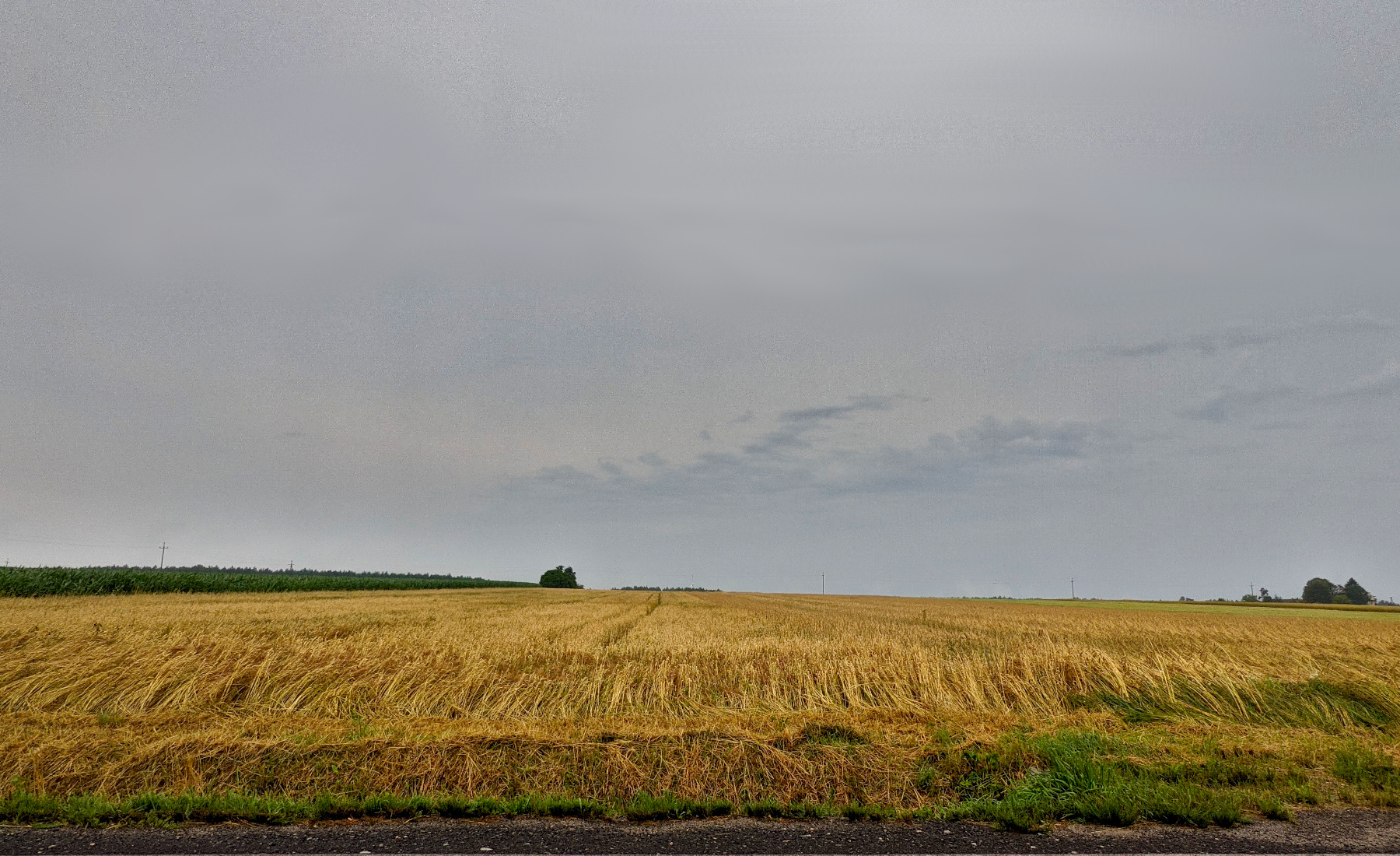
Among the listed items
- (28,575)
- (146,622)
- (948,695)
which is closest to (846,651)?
(948,695)

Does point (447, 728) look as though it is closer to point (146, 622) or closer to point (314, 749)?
point (314, 749)

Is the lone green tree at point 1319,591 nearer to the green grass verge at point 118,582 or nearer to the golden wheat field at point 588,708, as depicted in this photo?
the golden wheat field at point 588,708

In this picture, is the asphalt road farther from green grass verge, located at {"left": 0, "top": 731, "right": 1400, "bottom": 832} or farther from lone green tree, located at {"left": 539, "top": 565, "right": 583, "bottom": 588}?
lone green tree, located at {"left": 539, "top": 565, "right": 583, "bottom": 588}

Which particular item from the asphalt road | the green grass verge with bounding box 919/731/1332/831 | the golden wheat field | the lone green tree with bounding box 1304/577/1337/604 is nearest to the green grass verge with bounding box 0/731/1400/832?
the green grass verge with bounding box 919/731/1332/831

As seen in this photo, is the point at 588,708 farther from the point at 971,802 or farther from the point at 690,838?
the point at 971,802

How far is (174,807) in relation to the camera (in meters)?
8.05

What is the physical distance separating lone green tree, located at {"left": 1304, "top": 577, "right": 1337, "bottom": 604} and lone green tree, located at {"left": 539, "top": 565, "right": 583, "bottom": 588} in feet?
597

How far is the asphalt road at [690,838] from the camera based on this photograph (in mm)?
7207

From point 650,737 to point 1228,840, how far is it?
21.5 feet

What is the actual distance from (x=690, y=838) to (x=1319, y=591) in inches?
9408

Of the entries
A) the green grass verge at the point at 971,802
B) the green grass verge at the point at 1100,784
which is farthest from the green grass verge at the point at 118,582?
the green grass verge at the point at 1100,784

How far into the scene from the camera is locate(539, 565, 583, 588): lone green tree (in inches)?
6713

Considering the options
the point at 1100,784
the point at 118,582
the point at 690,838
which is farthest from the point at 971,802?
the point at 118,582

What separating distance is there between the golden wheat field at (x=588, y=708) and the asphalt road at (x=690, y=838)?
87 cm
